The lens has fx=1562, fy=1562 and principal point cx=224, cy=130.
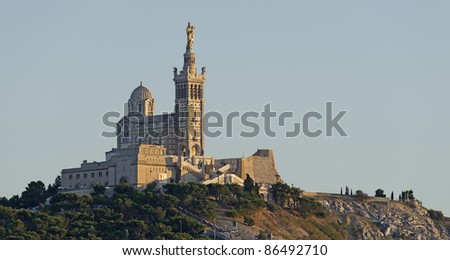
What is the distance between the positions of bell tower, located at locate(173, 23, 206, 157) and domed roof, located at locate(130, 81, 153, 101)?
3.08 m

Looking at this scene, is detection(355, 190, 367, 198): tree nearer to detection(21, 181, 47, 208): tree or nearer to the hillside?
the hillside

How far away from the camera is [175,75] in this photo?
545 feet

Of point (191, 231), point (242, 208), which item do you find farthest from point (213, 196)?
point (191, 231)

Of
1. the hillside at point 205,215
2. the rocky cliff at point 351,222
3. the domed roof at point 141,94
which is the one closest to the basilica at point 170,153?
the domed roof at point 141,94

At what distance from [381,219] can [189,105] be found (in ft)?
78.5

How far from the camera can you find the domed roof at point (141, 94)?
539ft

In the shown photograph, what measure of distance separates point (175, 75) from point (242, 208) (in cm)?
2302

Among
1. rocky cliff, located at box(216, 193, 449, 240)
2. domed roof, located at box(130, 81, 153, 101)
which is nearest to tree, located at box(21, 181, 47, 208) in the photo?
domed roof, located at box(130, 81, 153, 101)

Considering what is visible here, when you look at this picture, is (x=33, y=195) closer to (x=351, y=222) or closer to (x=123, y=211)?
(x=123, y=211)

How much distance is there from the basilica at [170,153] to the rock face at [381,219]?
8345mm

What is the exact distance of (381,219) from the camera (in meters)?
166

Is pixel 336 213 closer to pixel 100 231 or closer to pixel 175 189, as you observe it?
pixel 175 189

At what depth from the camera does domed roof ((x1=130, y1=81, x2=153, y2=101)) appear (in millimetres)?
164250

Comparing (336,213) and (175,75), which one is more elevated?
(175,75)
